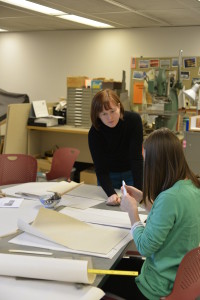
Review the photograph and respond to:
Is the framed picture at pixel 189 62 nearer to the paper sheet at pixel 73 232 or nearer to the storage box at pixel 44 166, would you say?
the storage box at pixel 44 166

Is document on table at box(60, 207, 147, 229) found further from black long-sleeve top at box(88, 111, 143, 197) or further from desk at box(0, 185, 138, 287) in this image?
black long-sleeve top at box(88, 111, 143, 197)

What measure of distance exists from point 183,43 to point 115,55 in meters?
1.15

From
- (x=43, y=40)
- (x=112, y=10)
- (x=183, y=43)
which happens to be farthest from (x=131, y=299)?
(x=43, y=40)

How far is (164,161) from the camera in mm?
1507

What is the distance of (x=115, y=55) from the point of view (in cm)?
631

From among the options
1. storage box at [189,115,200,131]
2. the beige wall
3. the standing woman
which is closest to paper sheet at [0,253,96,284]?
the standing woman

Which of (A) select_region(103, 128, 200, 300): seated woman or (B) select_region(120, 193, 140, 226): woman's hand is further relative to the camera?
(B) select_region(120, 193, 140, 226): woman's hand

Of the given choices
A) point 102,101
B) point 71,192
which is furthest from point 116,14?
point 71,192

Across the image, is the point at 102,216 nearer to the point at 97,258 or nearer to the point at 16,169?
the point at 97,258

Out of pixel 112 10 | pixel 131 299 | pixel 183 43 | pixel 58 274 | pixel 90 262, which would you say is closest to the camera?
pixel 58 274

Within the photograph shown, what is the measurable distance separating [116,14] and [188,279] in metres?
4.12

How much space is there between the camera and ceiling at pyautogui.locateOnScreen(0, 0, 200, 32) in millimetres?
4133

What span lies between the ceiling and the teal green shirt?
3062mm

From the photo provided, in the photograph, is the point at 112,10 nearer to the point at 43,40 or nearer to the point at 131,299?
the point at 43,40
